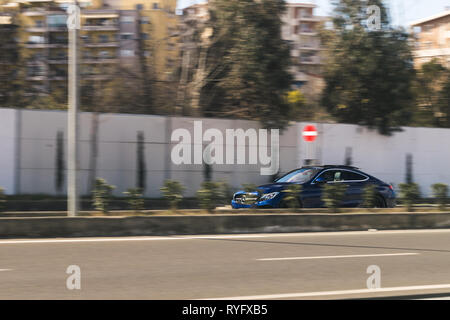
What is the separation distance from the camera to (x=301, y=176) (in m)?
16.6

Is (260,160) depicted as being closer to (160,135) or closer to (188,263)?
(160,135)

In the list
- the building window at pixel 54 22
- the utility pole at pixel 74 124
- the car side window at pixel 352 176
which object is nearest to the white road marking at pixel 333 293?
the utility pole at pixel 74 124

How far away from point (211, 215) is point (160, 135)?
30.9ft

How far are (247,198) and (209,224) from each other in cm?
230

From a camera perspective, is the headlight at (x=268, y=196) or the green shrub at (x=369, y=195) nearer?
the headlight at (x=268, y=196)

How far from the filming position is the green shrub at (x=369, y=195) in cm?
1672

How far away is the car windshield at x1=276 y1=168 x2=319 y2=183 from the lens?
648 inches

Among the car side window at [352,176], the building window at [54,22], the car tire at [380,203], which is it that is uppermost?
the building window at [54,22]

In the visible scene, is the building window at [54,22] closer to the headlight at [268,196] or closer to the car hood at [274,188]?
the car hood at [274,188]

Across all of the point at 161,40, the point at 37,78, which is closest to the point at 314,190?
the point at 161,40

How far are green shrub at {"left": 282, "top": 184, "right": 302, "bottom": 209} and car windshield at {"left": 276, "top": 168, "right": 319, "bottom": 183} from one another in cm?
81

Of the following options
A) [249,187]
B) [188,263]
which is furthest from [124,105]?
[188,263]

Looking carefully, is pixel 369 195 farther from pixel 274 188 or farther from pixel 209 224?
pixel 209 224

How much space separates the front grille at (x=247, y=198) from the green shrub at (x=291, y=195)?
801 millimetres
